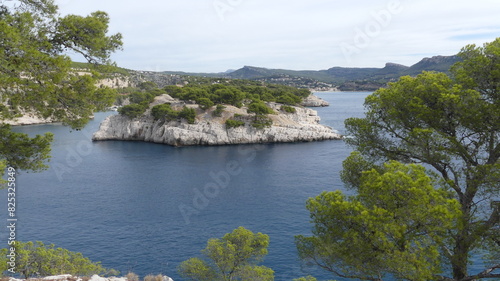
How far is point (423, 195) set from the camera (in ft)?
34.6

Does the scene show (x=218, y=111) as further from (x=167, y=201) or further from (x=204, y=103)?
(x=167, y=201)

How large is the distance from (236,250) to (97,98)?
39.9 feet

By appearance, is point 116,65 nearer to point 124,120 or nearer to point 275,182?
point 275,182

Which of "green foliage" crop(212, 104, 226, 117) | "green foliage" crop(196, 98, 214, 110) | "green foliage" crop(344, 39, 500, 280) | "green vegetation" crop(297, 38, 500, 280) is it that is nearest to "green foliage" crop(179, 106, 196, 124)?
"green foliage" crop(196, 98, 214, 110)

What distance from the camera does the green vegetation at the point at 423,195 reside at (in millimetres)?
10789

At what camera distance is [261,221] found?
34375mm

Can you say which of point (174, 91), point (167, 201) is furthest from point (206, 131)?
point (167, 201)

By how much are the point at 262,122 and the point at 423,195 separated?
70354 millimetres

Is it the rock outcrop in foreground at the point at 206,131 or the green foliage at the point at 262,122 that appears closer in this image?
the rock outcrop in foreground at the point at 206,131

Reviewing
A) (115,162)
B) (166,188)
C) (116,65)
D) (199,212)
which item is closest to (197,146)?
(115,162)

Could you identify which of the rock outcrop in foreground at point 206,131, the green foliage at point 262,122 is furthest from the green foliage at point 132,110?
the green foliage at point 262,122

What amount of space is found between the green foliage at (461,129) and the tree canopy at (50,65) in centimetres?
1135

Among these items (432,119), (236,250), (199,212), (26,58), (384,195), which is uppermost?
(26,58)

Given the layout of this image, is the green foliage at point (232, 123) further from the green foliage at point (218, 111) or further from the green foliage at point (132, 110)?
the green foliage at point (132, 110)
